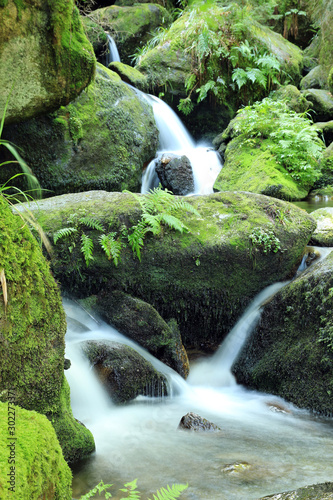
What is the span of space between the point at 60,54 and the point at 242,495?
5.61 metres

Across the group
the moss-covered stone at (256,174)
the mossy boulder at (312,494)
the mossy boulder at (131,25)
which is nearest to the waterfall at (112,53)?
the mossy boulder at (131,25)

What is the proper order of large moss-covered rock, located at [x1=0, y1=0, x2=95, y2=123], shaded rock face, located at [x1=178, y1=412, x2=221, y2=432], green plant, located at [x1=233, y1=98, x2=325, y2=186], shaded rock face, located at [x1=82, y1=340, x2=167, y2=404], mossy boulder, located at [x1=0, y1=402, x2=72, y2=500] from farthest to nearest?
1. green plant, located at [x1=233, y1=98, x2=325, y2=186]
2. large moss-covered rock, located at [x1=0, y1=0, x2=95, y2=123]
3. shaded rock face, located at [x1=82, y1=340, x2=167, y2=404]
4. shaded rock face, located at [x1=178, y1=412, x2=221, y2=432]
5. mossy boulder, located at [x1=0, y1=402, x2=72, y2=500]

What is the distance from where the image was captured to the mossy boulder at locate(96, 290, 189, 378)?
4.80 m

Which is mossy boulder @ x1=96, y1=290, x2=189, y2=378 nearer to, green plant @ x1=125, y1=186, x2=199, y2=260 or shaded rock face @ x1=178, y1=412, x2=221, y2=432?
green plant @ x1=125, y1=186, x2=199, y2=260

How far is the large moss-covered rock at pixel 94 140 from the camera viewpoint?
7.25 meters

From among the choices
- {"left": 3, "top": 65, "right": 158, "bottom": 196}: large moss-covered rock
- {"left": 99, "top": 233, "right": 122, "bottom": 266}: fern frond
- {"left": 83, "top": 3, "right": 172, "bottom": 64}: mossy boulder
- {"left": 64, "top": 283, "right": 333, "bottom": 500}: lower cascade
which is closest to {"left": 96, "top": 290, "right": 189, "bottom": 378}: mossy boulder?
{"left": 64, "top": 283, "right": 333, "bottom": 500}: lower cascade

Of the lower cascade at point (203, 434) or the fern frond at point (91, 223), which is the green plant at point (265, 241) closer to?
the lower cascade at point (203, 434)

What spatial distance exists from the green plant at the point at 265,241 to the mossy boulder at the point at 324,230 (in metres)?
1.15

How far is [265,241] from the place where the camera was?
17.0ft

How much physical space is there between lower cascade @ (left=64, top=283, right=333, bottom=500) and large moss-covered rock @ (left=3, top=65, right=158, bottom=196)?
11.0 ft

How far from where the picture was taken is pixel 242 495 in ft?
8.73

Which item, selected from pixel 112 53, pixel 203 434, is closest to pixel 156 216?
pixel 203 434

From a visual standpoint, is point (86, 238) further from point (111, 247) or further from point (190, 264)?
point (190, 264)

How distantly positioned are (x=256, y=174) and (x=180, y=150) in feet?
8.68
